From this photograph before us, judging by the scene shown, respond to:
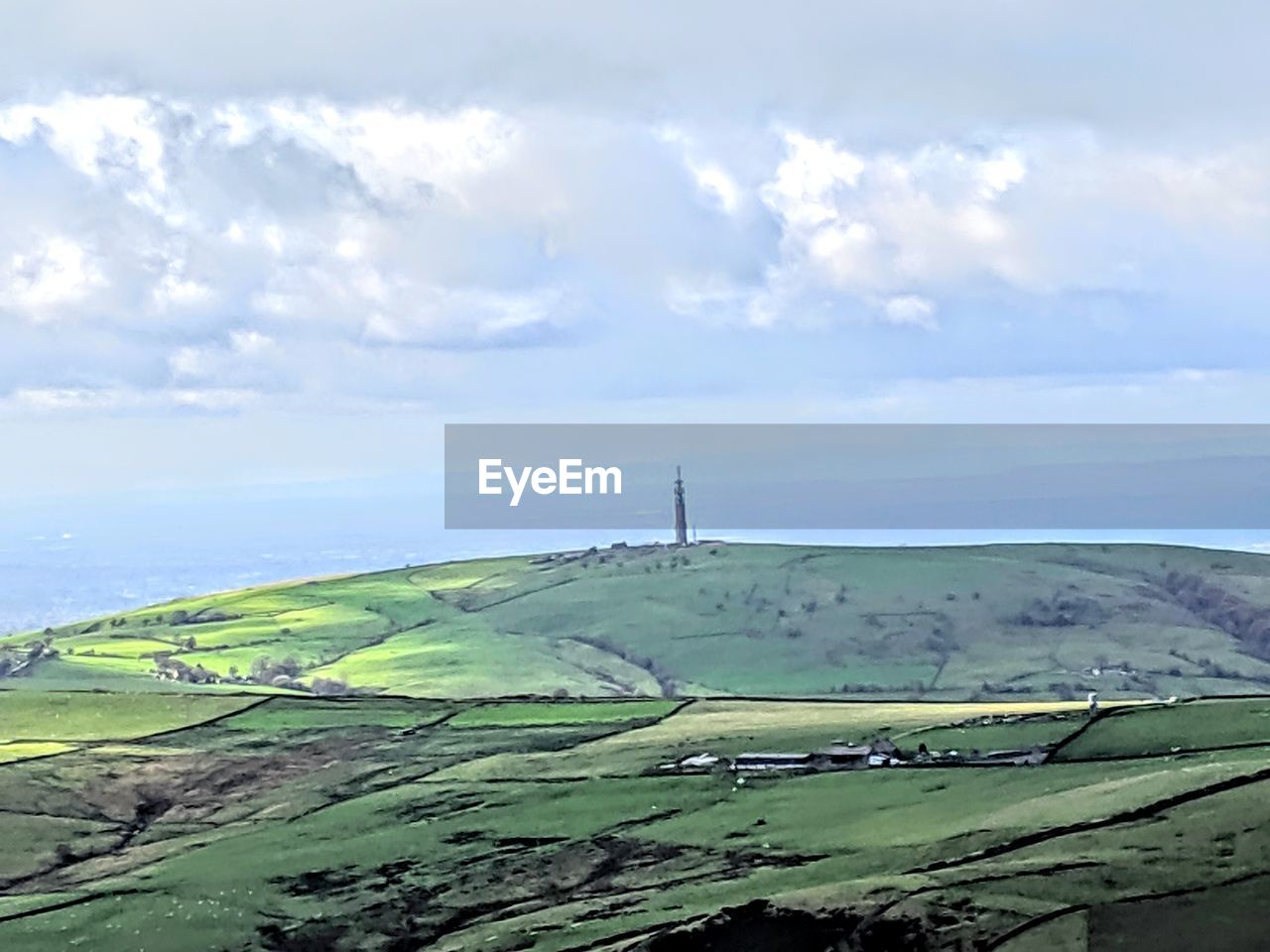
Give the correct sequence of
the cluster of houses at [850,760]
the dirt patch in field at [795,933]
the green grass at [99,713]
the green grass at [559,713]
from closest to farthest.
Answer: the dirt patch in field at [795,933]
the cluster of houses at [850,760]
the green grass at [559,713]
the green grass at [99,713]

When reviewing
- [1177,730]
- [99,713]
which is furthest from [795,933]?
[99,713]

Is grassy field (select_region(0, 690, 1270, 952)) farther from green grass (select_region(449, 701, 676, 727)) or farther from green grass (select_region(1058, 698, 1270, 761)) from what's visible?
green grass (select_region(449, 701, 676, 727))

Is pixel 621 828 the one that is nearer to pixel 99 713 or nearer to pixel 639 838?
pixel 639 838

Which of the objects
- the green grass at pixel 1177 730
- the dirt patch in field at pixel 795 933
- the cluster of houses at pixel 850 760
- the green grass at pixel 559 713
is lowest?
the dirt patch in field at pixel 795 933

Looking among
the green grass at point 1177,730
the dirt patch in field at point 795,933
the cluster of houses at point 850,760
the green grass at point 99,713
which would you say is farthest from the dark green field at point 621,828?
the cluster of houses at point 850,760

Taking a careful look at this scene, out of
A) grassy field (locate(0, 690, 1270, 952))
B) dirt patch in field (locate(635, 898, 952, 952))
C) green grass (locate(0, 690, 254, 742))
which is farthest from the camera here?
green grass (locate(0, 690, 254, 742))

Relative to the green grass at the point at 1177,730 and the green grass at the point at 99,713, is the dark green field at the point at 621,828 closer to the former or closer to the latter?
the green grass at the point at 1177,730

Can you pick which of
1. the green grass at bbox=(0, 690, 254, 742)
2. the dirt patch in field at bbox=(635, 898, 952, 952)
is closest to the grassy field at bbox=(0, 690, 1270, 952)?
the dirt patch in field at bbox=(635, 898, 952, 952)
